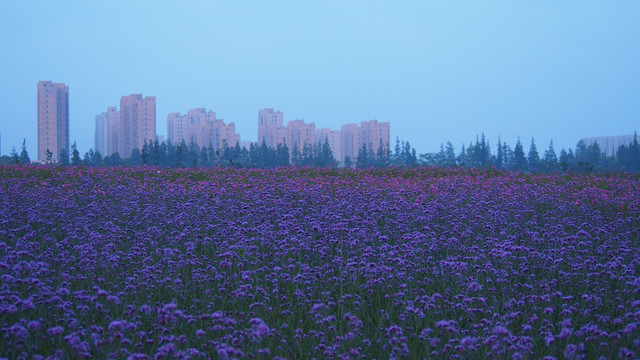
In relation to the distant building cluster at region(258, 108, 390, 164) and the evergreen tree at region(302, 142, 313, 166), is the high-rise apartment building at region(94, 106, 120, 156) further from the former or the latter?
the evergreen tree at region(302, 142, 313, 166)

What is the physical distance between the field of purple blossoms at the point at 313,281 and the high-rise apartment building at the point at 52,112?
76.6 m

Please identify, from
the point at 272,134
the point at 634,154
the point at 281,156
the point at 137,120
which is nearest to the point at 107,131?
the point at 137,120

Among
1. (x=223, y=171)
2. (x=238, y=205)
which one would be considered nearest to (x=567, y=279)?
(x=238, y=205)

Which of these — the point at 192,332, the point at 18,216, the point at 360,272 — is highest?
the point at 18,216

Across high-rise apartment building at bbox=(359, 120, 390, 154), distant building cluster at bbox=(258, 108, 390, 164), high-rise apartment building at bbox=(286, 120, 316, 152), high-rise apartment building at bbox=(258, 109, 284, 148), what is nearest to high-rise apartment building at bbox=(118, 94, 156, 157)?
high-rise apartment building at bbox=(258, 109, 284, 148)

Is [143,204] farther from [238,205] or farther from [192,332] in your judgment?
[192,332]

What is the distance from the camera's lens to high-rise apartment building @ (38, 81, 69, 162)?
256ft

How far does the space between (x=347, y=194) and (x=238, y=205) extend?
243cm

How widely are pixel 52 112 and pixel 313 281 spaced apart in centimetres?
8538

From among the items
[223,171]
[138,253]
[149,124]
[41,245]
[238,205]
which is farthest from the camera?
[149,124]

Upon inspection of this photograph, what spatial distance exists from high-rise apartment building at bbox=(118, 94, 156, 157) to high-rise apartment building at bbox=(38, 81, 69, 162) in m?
14.3

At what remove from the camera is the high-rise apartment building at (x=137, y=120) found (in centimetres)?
9694

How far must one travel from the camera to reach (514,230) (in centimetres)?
783

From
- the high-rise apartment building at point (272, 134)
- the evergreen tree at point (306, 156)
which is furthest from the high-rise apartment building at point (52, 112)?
the high-rise apartment building at point (272, 134)
